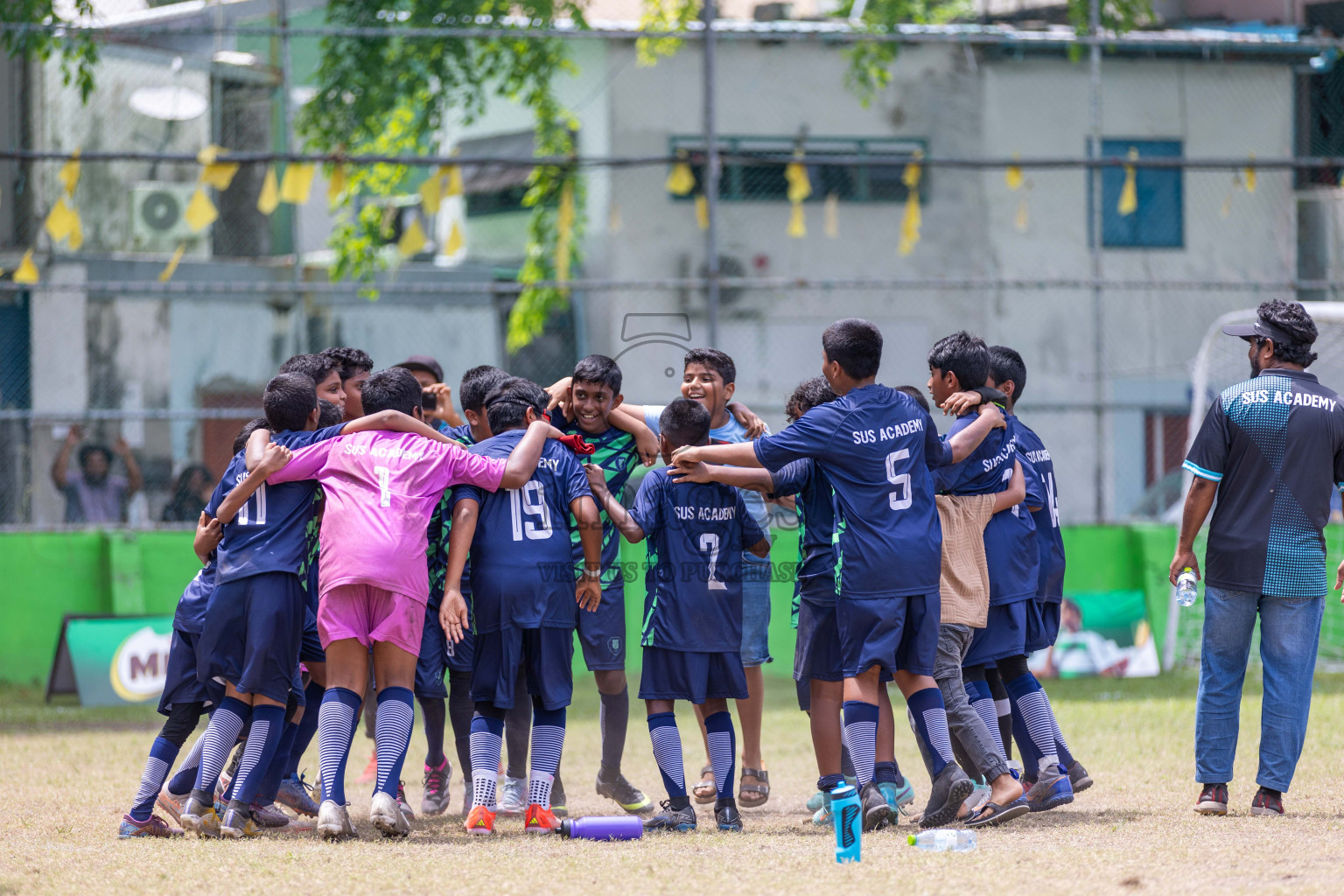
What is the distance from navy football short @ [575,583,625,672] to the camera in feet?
20.5

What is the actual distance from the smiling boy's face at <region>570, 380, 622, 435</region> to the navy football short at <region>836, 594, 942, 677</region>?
4.60ft

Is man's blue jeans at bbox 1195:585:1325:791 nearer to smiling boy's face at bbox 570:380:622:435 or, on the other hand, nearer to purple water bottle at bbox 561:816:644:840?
purple water bottle at bbox 561:816:644:840

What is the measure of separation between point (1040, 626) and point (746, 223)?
1194 cm

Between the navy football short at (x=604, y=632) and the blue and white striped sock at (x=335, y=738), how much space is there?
3.63 ft

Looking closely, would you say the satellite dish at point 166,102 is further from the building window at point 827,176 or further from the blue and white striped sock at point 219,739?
the blue and white striped sock at point 219,739

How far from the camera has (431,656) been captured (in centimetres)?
619

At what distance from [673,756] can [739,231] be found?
12.7m

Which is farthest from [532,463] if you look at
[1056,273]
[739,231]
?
[1056,273]

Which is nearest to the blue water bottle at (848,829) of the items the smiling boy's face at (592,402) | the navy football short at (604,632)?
the navy football short at (604,632)

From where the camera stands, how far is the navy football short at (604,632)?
625 centimetres

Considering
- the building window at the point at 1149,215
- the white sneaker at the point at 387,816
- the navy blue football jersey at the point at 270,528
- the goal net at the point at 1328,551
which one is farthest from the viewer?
the building window at the point at 1149,215

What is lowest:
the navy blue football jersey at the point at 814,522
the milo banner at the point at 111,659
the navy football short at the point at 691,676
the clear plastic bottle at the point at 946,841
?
the milo banner at the point at 111,659

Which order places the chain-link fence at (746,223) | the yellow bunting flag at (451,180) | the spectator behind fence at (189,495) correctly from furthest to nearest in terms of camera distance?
the chain-link fence at (746,223), the yellow bunting flag at (451,180), the spectator behind fence at (189,495)

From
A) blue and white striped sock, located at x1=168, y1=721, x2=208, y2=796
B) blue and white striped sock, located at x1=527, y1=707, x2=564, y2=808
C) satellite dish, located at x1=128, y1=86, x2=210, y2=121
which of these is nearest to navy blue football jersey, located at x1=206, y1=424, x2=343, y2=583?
blue and white striped sock, located at x1=168, y1=721, x2=208, y2=796
